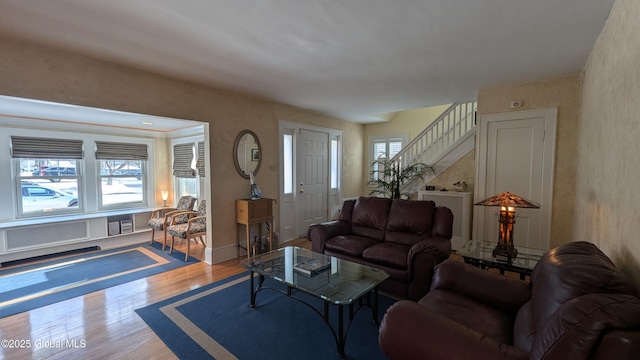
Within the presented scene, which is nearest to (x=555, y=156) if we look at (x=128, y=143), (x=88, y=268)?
(x=88, y=268)

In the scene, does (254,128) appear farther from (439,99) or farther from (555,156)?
(555,156)

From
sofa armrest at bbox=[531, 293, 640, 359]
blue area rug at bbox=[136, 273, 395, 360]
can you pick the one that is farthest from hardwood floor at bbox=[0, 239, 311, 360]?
sofa armrest at bbox=[531, 293, 640, 359]

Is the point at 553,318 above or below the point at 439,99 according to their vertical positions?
below

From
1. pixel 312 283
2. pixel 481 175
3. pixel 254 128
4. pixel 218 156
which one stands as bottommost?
pixel 312 283

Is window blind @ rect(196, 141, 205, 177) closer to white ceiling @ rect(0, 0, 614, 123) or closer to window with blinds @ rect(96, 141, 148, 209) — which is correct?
window with blinds @ rect(96, 141, 148, 209)

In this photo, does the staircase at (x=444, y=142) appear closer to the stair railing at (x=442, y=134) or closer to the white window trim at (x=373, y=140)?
the stair railing at (x=442, y=134)

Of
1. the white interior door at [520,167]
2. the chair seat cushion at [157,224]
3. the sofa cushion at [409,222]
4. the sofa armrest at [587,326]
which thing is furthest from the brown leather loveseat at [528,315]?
the chair seat cushion at [157,224]

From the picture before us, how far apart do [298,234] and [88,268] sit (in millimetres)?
3049

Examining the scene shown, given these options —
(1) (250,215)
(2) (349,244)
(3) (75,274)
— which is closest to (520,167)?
(2) (349,244)

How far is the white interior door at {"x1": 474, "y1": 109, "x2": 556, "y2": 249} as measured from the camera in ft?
11.3

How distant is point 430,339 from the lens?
1267mm

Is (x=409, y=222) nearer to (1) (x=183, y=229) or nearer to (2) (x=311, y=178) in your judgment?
(2) (x=311, y=178)

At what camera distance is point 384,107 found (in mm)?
4832

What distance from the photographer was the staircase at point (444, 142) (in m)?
4.24
